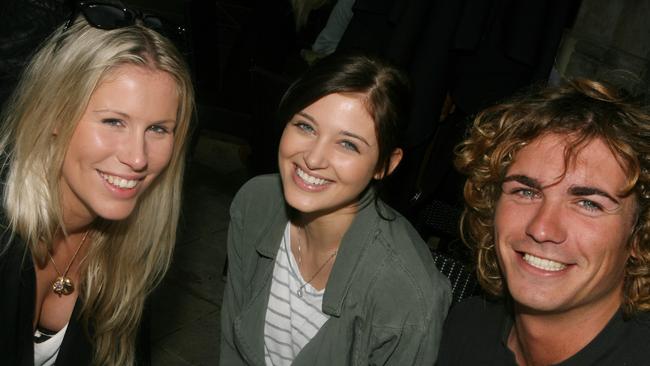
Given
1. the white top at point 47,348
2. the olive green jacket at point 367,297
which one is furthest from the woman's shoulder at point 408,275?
the white top at point 47,348

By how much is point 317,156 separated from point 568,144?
839mm

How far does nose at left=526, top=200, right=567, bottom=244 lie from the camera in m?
2.11

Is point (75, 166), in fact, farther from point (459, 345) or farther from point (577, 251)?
point (577, 251)

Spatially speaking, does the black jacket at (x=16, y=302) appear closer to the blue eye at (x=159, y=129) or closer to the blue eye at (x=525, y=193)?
the blue eye at (x=159, y=129)

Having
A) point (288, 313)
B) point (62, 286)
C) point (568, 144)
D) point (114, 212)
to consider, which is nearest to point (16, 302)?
point (62, 286)

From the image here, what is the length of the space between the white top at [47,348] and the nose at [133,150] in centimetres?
76

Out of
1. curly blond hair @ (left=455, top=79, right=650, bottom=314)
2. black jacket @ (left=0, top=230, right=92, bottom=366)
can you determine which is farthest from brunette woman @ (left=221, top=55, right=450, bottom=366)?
black jacket @ (left=0, top=230, right=92, bottom=366)

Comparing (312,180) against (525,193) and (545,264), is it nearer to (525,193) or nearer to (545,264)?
(525,193)

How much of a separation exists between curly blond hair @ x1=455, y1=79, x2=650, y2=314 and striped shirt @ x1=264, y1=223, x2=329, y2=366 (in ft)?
2.12

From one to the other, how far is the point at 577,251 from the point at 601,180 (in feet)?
0.74

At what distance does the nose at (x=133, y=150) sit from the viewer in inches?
94.0

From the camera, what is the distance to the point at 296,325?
2.67 metres

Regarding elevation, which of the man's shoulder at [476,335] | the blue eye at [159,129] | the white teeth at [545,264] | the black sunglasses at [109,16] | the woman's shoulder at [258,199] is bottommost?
the man's shoulder at [476,335]

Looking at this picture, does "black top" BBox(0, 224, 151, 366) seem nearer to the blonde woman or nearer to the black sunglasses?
the blonde woman
